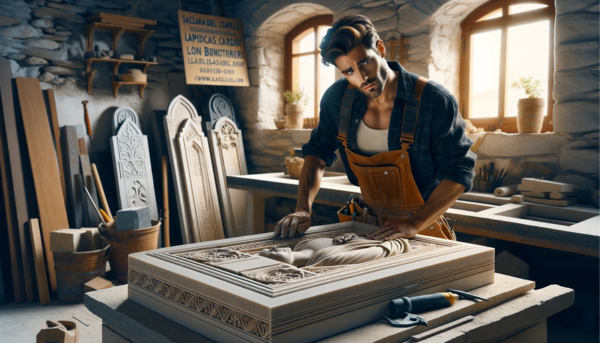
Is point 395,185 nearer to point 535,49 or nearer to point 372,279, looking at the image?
point 372,279

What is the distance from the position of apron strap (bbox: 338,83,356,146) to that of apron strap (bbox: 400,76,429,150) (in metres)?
0.27

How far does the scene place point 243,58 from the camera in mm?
5887

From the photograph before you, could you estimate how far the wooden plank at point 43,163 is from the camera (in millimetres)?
4207

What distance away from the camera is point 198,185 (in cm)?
530

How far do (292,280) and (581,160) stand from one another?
2790 mm

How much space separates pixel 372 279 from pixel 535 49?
3430mm

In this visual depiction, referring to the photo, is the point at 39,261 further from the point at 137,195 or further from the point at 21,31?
the point at 21,31

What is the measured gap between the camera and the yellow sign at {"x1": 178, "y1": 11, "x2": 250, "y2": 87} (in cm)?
539

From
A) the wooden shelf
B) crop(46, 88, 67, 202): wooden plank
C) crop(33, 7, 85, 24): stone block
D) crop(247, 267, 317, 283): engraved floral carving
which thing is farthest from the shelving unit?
crop(247, 267, 317, 283): engraved floral carving

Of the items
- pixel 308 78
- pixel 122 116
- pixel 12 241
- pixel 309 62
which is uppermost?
pixel 309 62

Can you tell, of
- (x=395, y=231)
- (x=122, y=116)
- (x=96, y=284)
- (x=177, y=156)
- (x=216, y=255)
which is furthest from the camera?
(x=177, y=156)

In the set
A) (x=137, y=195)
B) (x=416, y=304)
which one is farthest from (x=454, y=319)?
(x=137, y=195)

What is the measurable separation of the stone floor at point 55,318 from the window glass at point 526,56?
6.02 ft

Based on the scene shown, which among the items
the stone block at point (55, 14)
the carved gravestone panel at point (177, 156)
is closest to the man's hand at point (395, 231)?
the carved gravestone panel at point (177, 156)
